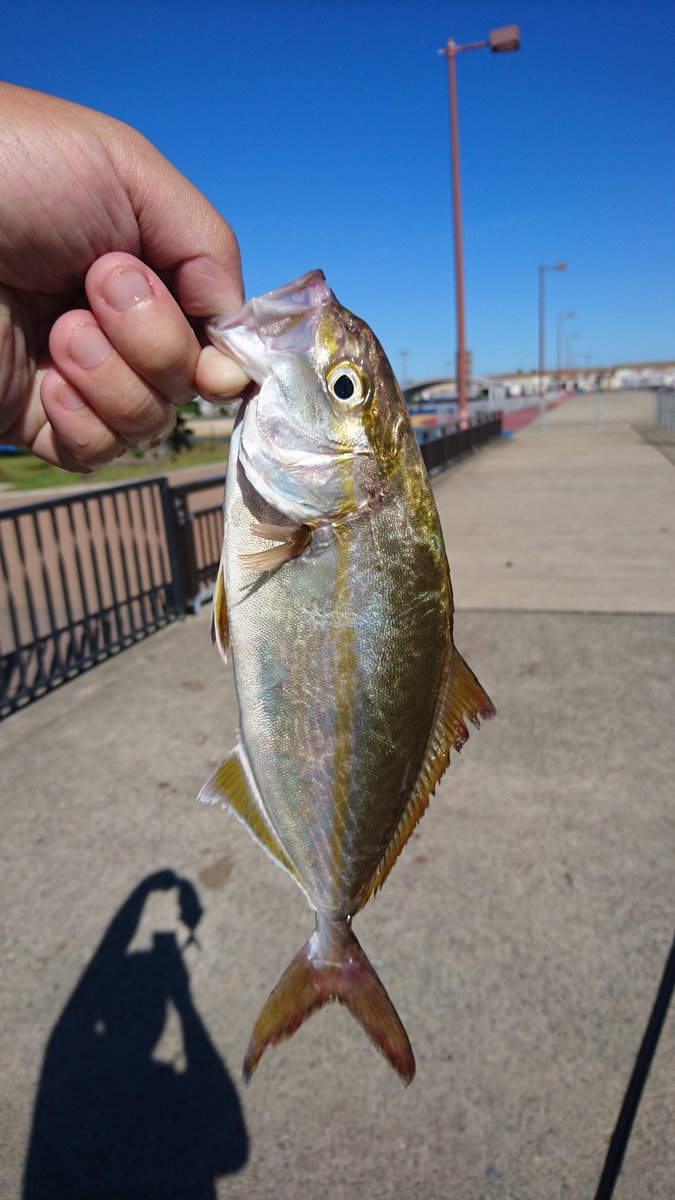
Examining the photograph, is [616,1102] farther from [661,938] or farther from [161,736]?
[161,736]

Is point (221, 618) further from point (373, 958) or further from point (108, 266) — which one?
point (373, 958)

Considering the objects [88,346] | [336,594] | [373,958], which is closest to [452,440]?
[373,958]

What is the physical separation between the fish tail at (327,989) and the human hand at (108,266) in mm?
1239

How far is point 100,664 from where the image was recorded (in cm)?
652

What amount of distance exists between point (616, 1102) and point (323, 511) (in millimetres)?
2348

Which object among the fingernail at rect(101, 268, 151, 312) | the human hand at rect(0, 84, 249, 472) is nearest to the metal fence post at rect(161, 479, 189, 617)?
the human hand at rect(0, 84, 249, 472)

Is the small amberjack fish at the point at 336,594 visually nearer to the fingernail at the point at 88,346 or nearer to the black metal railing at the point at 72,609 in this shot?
the fingernail at the point at 88,346

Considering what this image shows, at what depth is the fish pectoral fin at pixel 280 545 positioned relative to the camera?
153 centimetres

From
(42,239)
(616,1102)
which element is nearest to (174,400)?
(42,239)

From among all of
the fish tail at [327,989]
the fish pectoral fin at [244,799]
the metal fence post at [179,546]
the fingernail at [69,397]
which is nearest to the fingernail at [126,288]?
the fingernail at [69,397]

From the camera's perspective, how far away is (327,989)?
5.52 ft

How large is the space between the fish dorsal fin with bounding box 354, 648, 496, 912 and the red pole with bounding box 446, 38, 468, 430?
68.2ft

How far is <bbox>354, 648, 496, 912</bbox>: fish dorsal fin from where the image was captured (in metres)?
1.58

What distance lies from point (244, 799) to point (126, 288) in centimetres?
116
